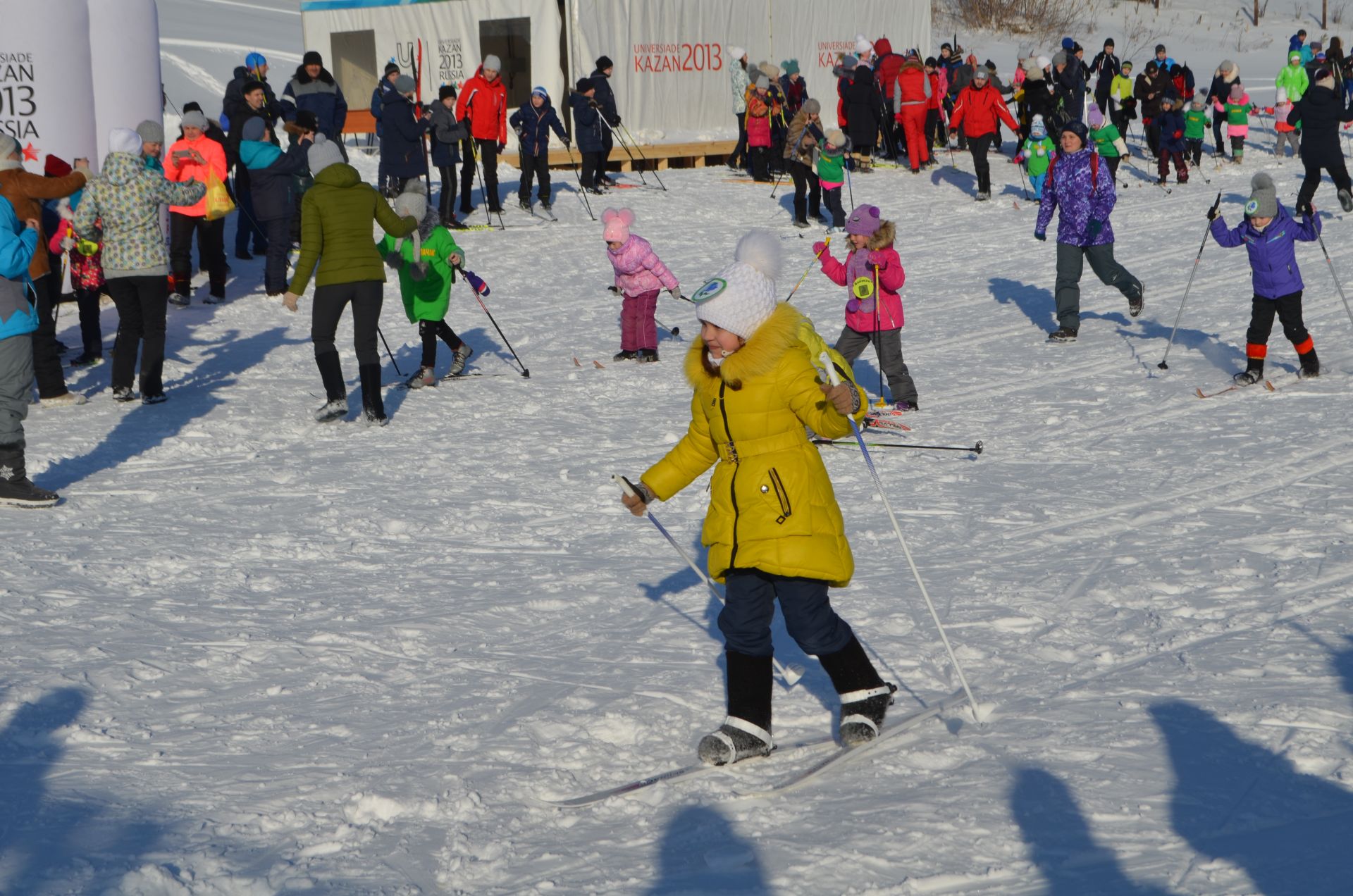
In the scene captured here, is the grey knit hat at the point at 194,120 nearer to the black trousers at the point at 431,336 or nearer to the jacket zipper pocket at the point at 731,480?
the black trousers at the point at 431,336

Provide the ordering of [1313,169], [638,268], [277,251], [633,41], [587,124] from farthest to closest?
[633,41], [587,124], [1313,169], [277,251], [638,268]

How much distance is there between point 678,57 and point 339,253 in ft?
41.3

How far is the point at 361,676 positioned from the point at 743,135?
51.9 ft

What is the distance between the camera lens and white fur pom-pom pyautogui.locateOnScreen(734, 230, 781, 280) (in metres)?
4.36

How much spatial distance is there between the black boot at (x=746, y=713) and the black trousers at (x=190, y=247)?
9.39 metres

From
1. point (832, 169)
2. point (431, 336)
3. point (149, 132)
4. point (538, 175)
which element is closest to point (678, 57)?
point (538, 175)

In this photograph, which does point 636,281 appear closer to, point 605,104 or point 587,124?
point 587,124

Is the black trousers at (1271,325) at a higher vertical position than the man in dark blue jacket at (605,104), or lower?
lower

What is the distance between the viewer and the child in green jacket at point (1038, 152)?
16.8 meters

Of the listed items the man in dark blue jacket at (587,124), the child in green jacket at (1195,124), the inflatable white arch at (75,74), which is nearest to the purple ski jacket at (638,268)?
the inflatable white arch at (75,74)

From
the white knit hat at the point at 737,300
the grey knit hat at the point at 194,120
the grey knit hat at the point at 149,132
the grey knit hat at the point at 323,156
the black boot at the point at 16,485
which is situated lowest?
the black boot at the point at 16,485

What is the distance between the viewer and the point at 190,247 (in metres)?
12.5

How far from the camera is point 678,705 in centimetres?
456

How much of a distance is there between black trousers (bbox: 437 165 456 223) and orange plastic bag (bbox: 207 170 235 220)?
146 inches
